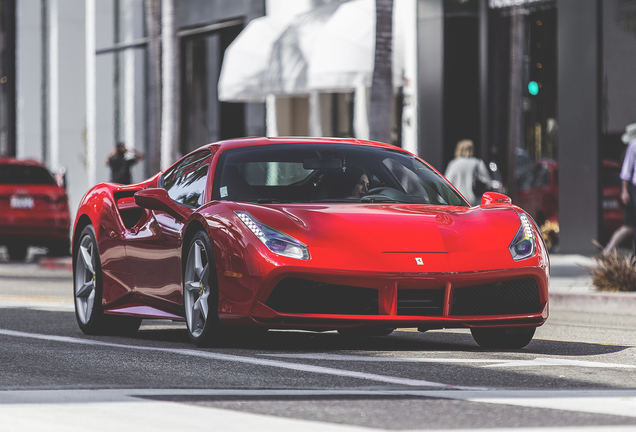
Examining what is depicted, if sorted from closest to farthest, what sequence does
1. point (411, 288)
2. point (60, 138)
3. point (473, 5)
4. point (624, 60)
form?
point (411, 288) → point (624, 60) → point (473, 5) → point (60, 138)

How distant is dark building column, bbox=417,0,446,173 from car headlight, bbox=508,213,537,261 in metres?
13.1

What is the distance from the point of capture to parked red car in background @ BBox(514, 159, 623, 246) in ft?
59.5

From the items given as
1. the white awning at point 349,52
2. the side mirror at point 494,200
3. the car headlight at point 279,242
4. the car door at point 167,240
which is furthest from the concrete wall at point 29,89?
the car headlight at point 279,242

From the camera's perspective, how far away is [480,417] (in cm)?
471

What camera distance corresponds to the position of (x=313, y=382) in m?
5.74

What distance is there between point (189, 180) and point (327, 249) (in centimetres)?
157

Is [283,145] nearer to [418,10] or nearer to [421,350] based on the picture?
[421,350]

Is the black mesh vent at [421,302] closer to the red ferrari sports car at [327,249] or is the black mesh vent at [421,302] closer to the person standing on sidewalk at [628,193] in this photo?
the red ferrari sports car at [327,249]

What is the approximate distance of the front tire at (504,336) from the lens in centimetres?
743

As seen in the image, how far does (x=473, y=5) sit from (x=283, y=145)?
12.8m

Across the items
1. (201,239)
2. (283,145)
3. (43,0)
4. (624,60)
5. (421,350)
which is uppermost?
(43,0)

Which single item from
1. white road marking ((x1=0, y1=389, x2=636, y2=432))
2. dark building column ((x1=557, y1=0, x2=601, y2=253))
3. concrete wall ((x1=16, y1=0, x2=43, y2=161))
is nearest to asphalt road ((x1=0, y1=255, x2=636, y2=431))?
white road marking ((x1=0, y1=389, x2=636, y2=432))

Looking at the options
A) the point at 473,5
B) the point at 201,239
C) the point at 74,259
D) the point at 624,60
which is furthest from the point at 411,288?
the point at 473,5

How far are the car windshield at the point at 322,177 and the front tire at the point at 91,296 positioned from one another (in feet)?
4.66
